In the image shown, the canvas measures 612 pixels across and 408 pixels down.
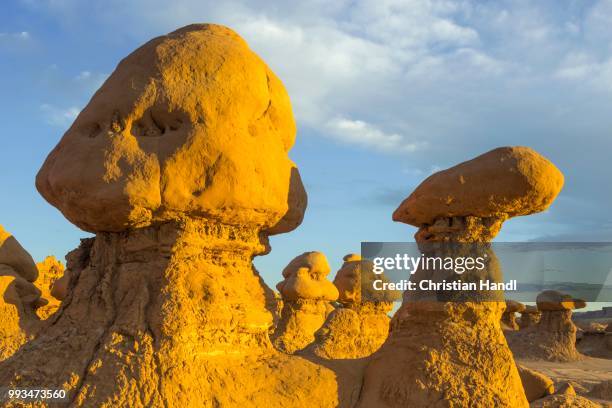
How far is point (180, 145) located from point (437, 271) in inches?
107

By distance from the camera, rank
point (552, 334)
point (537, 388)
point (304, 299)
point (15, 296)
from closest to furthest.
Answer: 1. point (537, 388)
2. point (15, 296)
3. point (304, 299)
4. point (552, 334)

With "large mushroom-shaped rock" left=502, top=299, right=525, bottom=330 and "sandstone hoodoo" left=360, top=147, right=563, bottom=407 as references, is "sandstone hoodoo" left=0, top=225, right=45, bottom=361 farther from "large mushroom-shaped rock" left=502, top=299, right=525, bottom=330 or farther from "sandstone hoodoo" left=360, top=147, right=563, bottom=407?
"large mushroom-shaped rock" left=502, top=299, right=525, bottom=330

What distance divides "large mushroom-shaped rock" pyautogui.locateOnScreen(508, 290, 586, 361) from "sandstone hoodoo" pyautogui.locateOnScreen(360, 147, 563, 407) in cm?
1438

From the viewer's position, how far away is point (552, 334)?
19.2 m

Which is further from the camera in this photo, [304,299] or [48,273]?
[48,273]

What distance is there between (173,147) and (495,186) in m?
2.77

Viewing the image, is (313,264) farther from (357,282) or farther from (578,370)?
(578,370)

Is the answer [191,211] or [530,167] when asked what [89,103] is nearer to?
[191,211]

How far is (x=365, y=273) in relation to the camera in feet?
47.1

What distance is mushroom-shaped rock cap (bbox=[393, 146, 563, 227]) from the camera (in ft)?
16.8

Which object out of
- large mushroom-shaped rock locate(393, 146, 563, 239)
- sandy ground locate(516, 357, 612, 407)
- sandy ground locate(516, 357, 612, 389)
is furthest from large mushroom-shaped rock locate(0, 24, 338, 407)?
sandy ground locate(516, 357, 612, 389)

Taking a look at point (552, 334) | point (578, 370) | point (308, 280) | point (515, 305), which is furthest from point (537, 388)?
point (515, 305)

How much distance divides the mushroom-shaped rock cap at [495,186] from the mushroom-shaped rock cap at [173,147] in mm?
1440

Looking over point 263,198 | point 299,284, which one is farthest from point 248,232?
point 299,284
